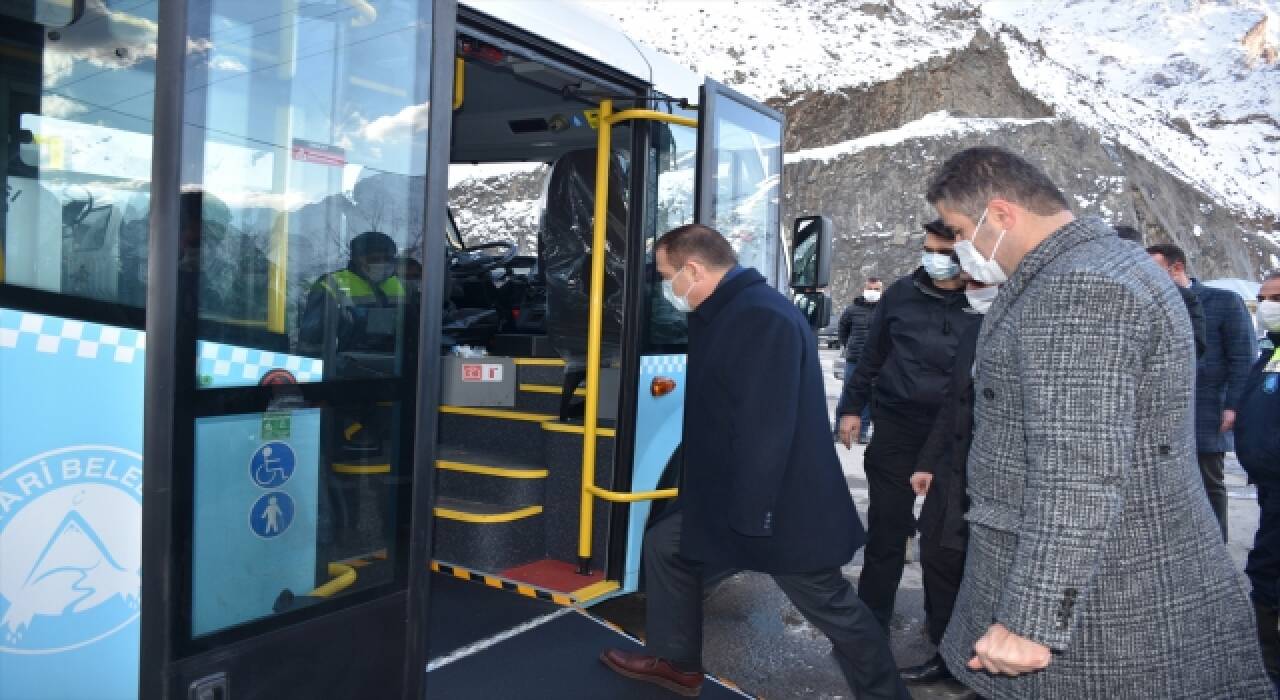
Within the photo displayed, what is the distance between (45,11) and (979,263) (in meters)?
2.02

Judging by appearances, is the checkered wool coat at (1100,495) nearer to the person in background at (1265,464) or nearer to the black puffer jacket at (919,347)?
the black puffer jacket at (919,347)

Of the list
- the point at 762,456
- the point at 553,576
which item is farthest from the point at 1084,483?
the point at 553,576

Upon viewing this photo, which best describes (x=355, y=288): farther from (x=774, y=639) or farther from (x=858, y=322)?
(x=858, y=322)

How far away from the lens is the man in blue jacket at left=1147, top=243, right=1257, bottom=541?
17.5ft

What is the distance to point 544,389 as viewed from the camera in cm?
451

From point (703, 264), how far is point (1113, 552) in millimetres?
1730

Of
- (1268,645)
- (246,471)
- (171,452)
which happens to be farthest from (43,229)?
(1268,645)

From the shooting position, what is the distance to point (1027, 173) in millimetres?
1853

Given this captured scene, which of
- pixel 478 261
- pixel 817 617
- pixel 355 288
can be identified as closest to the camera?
pixel 355 288

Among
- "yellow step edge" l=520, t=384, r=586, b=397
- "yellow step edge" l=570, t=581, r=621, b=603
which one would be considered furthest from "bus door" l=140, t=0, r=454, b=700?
"yellow step edge" l=520, t=384, r=586, b=397

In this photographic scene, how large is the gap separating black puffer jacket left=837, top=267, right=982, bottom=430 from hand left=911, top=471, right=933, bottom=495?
0.29 m

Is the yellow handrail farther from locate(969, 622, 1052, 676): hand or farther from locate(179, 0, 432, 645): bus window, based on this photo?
locate(969, 622, 1052, 676): hand

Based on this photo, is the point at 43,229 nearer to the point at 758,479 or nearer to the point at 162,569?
the point at 162,569

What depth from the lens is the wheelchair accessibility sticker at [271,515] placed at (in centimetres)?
221
